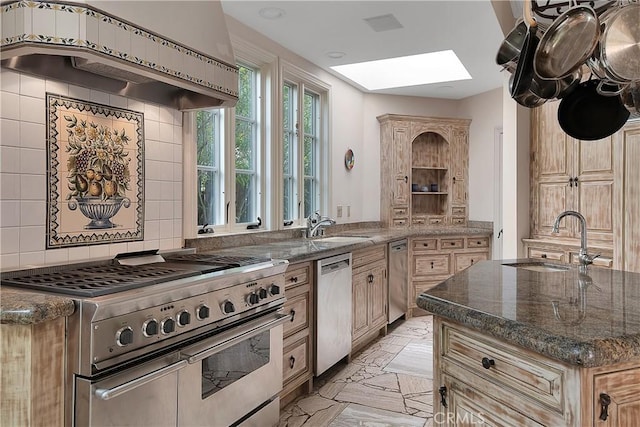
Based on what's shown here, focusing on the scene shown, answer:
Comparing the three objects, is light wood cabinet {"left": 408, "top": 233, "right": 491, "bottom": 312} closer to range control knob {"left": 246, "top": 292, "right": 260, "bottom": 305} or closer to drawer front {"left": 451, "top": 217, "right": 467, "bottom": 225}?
drawer front {"left": 451, "top": 217, "right": 467, "bottom": 225}

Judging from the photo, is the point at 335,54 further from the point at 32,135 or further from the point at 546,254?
the point at 32,135

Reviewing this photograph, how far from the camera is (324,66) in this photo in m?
4.44

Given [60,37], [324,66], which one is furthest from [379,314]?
[60,37]

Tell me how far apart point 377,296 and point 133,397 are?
9.05 feet

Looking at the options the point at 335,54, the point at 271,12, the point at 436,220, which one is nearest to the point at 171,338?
the point at 271,12

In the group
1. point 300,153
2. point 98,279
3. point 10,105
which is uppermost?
point 300,153

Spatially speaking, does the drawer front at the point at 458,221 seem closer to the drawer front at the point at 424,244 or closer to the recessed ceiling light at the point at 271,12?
the drawer front at the point at 424,244

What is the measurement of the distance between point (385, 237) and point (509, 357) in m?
2.97

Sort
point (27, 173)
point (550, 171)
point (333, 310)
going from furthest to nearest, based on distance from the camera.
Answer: point (550, 171) → point (333, 310) → point (27, 173)

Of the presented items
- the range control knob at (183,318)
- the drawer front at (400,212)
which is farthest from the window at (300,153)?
the range control knob at (183,318)

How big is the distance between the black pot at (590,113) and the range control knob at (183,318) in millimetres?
1952

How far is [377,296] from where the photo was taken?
4137mm

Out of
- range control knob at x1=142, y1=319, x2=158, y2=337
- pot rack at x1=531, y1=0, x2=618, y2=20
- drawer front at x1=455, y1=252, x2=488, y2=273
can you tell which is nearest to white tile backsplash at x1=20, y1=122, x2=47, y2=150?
range control knob at x1=142, y1=319, x2=158, y2=337

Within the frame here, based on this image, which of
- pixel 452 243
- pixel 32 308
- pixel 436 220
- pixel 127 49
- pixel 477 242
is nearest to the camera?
pixel 32 308
